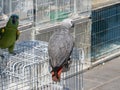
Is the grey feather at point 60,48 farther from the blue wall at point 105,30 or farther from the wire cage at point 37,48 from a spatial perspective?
the blue wall at point 105,30

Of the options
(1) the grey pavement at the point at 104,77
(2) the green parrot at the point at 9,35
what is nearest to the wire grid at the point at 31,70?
(2) the green parrot at the point at 9,35

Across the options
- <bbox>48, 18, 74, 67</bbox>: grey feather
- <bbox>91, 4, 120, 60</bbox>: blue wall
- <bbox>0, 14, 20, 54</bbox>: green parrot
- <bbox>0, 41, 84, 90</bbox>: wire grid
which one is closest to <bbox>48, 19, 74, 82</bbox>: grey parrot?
<bbox>48, 18, 74, 67</bbox>: grey feather

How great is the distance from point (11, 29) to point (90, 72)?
9.98 ft

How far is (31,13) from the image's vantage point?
20.9 feet

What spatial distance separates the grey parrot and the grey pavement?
2625 mm

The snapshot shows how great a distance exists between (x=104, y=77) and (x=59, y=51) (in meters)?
3.29

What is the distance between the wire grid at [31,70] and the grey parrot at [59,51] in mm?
329

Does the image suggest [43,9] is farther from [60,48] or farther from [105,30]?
[60,48]

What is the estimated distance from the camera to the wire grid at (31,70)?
436cm

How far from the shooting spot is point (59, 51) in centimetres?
412

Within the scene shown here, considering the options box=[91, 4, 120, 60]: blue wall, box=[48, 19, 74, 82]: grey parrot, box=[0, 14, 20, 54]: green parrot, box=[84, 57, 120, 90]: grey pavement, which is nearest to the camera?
box=[48, 19, 74, 82]: grey parrot

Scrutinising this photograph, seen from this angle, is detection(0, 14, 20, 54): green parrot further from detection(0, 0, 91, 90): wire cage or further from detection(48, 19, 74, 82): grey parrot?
detection(48, 19, 74, 82): grey parrot

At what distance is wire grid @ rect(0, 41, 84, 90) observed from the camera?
436 cm

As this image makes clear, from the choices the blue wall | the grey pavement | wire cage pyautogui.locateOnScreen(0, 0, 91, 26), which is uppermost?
wire cage pyautogui.locateOnScreen(0, 0, 91, 26)
